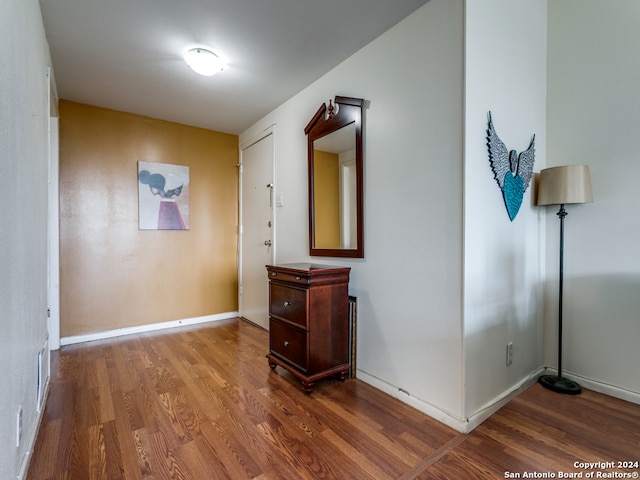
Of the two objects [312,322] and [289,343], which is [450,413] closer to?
[312,322]

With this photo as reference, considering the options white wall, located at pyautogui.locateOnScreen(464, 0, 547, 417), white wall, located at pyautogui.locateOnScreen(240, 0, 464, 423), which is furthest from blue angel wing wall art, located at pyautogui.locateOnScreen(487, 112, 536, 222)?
white wall, located at pyautogui.locateOnScreen(240, 0, 464, 423)

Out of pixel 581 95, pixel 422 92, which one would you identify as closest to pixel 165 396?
pixel 422 92

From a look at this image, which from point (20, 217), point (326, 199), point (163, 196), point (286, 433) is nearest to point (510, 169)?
point (326, 199)

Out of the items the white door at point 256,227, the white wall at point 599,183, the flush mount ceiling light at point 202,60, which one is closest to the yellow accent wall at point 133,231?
the white door at point 256,227

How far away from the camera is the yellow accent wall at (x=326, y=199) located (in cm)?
243

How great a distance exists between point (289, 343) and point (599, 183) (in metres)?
2.30

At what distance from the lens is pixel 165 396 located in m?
1.99

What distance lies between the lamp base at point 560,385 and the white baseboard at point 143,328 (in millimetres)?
3190

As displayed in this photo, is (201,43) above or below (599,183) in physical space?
above

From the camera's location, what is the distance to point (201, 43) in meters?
2.14

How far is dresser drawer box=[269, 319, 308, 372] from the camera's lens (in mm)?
2081

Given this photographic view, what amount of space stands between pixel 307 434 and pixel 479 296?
117 centimetres

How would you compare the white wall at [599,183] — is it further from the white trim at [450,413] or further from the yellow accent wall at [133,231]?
the yellow accent wall at [133,231]

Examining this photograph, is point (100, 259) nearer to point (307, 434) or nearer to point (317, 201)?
point (317, 201)
